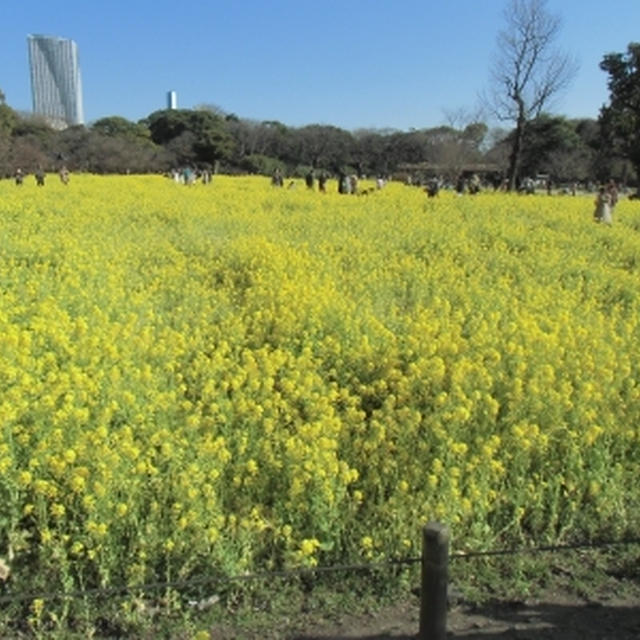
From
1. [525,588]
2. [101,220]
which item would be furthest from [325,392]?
[101,220]

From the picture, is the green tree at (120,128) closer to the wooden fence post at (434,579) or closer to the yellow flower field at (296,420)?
the yellow flower field at (296,420)

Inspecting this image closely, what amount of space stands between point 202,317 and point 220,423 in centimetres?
267

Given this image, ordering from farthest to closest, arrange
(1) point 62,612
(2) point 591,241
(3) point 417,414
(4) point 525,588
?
(2) point 591,241 < (3) point 417,414 < (4) point 525,588 < (1) point 62,612

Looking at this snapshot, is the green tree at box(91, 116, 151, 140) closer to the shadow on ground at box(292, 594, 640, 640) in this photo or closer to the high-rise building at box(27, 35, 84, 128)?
the shadow on ground at box(292, 594, 640, 640)

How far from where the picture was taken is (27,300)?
697cm

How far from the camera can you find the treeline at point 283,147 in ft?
180

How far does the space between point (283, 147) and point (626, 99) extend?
36132 mm

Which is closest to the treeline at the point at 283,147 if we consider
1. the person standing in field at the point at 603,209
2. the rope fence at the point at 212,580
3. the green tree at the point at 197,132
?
the green tree at the point at 197,132

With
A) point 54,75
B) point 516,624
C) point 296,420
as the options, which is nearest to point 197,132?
point 296,420

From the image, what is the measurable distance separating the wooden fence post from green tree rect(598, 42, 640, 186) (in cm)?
4785

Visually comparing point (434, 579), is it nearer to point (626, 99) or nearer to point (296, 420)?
point (296, 420)

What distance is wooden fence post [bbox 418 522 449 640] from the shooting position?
236 cm

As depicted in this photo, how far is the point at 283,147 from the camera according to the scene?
7275 cm

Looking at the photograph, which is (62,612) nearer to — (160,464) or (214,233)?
(160,464)
